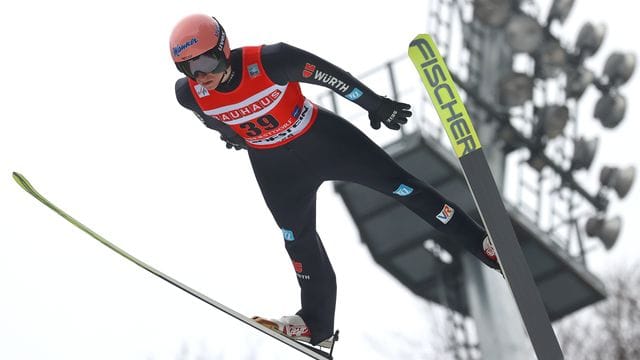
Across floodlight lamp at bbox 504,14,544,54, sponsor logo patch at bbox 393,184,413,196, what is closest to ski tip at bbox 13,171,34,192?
sponsor logo patch at bbox 393,184,413,196

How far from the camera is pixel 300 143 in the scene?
5.68 meters

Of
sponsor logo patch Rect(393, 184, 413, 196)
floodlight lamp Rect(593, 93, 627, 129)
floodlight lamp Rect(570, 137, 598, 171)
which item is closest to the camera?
sponsor logo patch Rect(393, 184, 413, 196)

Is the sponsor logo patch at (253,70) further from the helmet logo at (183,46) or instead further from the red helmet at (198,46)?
the helmet logo at (183,46)

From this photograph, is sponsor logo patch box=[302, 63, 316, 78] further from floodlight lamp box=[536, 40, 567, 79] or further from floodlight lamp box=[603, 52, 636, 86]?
floodlight lamp box=[603, 52, 636, 86]

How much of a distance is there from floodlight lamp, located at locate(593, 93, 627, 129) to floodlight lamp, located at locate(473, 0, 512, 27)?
183 cm

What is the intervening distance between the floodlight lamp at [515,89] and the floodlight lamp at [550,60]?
0.35 m

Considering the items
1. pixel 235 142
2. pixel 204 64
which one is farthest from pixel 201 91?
pixel 235 142

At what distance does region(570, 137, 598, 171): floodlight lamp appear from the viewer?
1573 centimetres

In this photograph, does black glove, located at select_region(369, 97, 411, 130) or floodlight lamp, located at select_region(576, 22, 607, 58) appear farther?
floodlight lamp, located at select_region(576, 22, 607, 58)

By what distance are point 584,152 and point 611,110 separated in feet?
2.30

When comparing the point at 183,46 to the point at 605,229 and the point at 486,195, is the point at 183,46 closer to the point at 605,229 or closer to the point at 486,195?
the point at 486,195

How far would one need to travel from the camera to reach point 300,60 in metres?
5.39

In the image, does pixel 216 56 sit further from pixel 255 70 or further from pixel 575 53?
pixel 575 53

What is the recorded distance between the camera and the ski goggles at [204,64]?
17.5 ft
